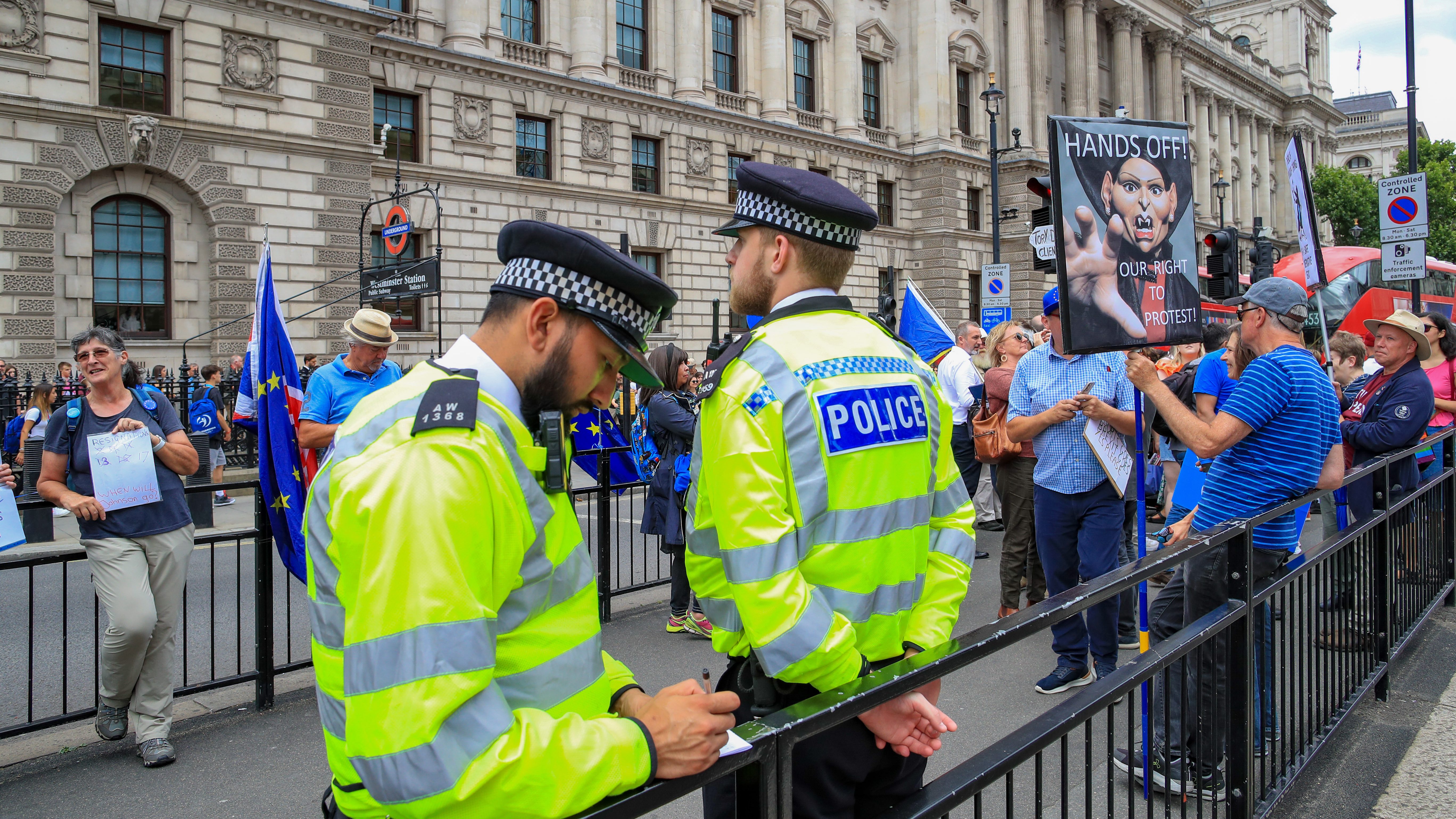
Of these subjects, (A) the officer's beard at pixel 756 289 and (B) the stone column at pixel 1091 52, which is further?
(B) the stone column at pixel 1091 52

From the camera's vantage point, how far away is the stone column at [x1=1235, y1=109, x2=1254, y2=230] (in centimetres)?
6150

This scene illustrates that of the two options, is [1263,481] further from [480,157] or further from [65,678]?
[480,157]

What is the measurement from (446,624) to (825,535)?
3.43 ft

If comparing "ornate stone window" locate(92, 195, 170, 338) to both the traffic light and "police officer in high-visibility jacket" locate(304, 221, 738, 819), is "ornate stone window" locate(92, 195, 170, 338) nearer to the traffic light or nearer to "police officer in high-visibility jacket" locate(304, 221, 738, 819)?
the traffic light

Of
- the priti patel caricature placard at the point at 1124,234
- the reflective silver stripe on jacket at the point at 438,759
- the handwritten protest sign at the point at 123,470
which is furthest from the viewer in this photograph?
the handwritten protest sign at the point at 123,470

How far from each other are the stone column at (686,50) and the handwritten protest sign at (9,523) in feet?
88.2

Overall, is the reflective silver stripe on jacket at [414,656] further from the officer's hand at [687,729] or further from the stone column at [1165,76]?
the stone column at [1165,76]

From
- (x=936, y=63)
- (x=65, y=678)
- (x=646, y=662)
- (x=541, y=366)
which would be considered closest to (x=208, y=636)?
(x=65, y=678)

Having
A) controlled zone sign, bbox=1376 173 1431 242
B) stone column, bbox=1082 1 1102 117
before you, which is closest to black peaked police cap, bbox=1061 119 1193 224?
controlled zone sign, bbox=1376 173 1431 242

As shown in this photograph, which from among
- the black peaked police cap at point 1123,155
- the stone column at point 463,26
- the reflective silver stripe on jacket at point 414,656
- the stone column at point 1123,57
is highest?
the stone column at point 1123,57

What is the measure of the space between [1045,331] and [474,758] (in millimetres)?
7678

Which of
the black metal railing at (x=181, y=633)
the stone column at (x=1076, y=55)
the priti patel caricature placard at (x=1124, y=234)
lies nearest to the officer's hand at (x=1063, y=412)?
the priti patel caricature placard at (x=1124, y=234)

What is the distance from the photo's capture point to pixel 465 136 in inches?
977

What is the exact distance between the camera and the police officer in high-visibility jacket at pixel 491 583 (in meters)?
1.35
